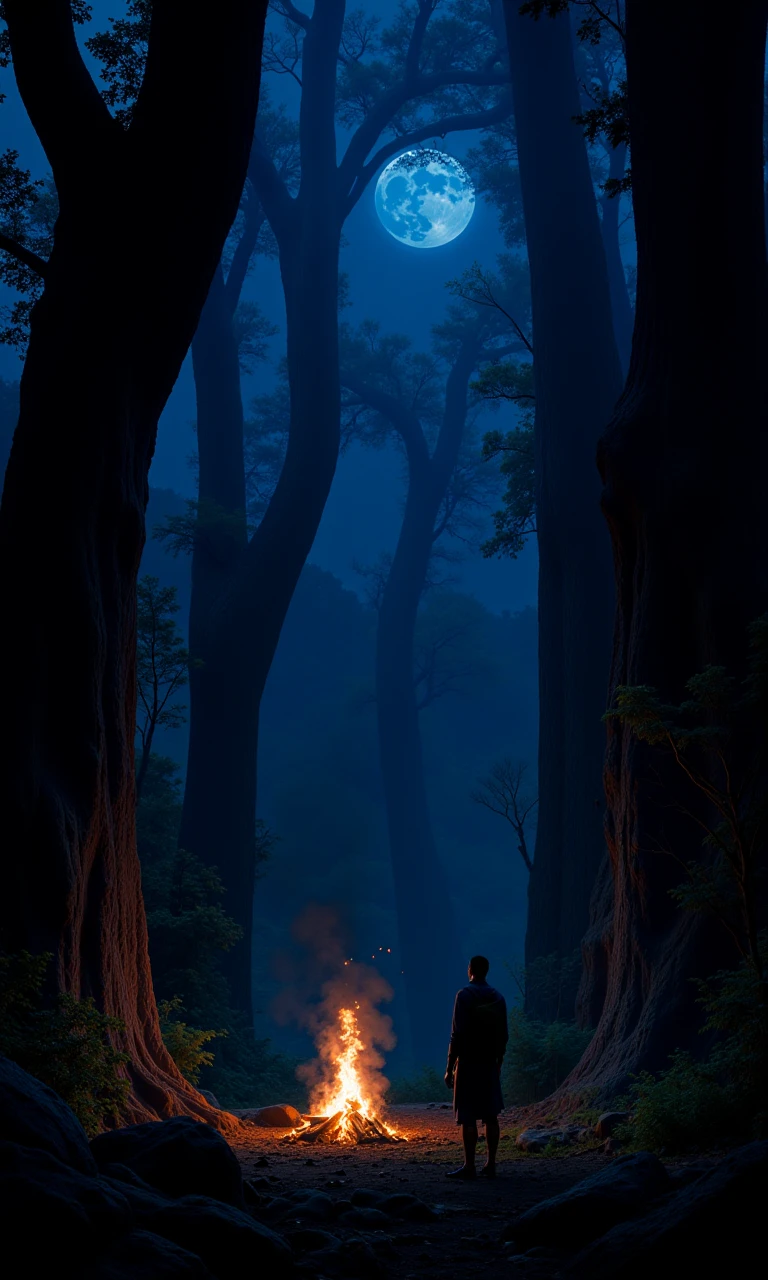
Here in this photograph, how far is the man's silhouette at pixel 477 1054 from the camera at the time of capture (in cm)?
752

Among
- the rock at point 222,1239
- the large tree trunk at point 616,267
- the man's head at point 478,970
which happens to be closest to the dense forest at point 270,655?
the rock at point 222,1239

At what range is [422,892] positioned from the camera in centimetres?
3278

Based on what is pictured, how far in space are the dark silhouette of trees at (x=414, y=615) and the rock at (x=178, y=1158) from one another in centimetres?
2823

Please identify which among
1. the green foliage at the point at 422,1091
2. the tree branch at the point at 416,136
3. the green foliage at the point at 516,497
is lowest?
the green foliage at the point at 422,1091

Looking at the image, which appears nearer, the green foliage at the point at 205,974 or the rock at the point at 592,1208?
the rock at the point at 592,1208

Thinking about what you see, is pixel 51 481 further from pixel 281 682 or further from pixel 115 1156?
pixel 281 682

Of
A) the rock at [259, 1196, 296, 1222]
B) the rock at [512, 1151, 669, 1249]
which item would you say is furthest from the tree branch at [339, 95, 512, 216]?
the rock at [512, 1151, 669, 1249]

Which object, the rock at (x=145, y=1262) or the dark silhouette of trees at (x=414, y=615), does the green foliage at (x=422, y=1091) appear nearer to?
the dark silhouette of trees at (x=414, y=615)

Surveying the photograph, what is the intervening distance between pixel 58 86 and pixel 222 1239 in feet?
30.1

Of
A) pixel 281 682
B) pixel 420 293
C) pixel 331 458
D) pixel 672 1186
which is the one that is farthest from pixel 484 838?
pixel 420 293

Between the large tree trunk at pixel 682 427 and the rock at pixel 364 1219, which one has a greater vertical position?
the large tree trunk at pixel 682 427

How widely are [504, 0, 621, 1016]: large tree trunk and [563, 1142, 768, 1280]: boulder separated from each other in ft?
39.6

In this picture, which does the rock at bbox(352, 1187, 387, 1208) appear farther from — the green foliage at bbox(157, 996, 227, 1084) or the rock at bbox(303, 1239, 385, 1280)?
the green foliage at bbox(157, 996, 227, 1084)

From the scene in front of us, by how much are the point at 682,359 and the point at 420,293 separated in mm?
108804
